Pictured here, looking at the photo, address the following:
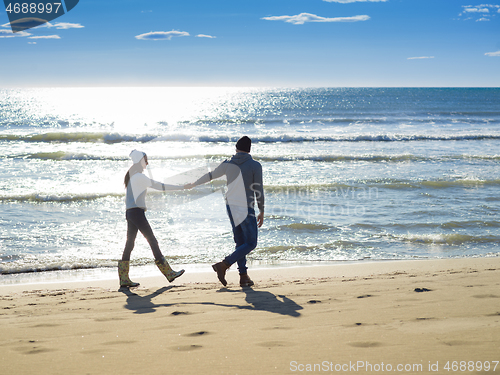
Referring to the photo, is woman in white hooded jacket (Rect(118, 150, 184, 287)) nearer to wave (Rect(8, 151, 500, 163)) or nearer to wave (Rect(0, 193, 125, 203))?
wave (Rect(0, 193, 125, 203))

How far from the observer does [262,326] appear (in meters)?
3.59

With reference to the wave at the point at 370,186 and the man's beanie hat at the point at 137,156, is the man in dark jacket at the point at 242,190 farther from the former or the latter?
the wave at the point at 370,186

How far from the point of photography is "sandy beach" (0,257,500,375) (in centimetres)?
283

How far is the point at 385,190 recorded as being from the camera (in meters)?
12.2

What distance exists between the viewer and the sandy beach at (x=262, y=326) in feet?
9.30

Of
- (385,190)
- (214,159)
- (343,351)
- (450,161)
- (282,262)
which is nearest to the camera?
(343,351)

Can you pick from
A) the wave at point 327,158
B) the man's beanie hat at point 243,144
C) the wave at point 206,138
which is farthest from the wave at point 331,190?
the wave at point 206,138

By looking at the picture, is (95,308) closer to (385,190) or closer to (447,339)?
(447,339)

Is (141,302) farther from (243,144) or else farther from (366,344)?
(366,344)

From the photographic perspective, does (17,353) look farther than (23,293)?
No

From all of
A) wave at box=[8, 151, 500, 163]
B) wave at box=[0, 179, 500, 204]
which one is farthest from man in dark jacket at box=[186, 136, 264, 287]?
wave at box=[8, 151, 500, 163]

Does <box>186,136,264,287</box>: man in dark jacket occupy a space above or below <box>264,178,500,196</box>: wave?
above

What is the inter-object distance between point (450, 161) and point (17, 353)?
1908cm

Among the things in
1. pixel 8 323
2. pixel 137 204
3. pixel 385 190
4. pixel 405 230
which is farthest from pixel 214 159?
pixel 8 323
